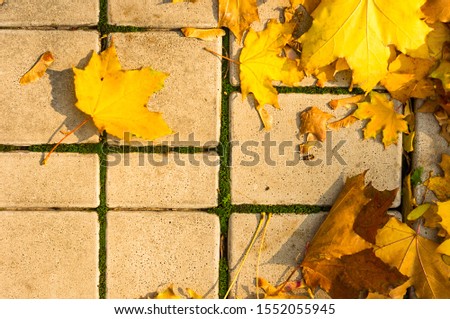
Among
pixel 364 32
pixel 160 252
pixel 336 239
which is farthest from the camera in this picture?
pixel 160 252

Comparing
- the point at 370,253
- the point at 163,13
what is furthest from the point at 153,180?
the point at 370,253

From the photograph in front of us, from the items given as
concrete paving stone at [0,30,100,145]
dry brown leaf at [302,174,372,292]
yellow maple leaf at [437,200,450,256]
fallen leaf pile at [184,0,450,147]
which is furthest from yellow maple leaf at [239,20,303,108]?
yellow maple leaf at [437,200,450,256]

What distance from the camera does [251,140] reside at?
6.46ft

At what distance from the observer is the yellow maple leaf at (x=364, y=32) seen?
1.73 m

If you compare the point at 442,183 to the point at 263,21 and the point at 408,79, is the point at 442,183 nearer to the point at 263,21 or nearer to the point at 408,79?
the point at 408,79

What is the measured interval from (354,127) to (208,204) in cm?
66

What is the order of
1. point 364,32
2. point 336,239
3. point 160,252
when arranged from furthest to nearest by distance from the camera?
point 160,252
point 336,239
point 364,32

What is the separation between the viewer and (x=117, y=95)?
1780 mm

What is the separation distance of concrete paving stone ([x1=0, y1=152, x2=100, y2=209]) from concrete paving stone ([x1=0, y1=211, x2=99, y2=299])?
0.16ft

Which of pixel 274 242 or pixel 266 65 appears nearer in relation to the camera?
pixel 266 65

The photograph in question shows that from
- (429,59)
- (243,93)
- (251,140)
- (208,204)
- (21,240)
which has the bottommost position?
(21,240)

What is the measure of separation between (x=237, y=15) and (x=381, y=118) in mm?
698

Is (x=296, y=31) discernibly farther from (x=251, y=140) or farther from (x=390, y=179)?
(x=390, y=179)

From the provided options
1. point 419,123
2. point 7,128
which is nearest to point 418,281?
point 419,123
